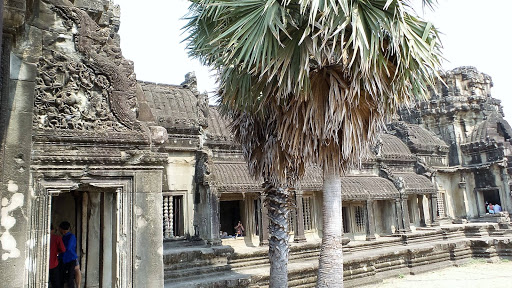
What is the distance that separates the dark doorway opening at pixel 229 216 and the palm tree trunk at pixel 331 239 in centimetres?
1295

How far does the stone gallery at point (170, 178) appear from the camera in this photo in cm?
453

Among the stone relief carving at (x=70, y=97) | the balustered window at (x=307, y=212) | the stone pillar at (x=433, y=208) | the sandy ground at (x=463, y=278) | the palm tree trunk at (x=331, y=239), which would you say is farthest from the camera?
the stone pillar at (x=433, y=208)

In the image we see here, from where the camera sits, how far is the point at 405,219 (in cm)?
1828

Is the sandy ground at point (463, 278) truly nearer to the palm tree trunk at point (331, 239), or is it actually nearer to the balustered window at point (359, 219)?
the balustered window at point (359, 219)

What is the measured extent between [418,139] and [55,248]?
21.0m

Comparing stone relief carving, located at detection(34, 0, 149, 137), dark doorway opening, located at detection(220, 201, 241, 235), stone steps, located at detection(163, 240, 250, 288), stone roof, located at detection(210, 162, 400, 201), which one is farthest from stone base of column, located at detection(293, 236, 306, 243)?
stone relief carving, located at detection(34, 0, 149, 137)

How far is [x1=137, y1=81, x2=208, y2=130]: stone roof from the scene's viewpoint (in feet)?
41.0

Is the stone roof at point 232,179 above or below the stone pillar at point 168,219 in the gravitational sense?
above

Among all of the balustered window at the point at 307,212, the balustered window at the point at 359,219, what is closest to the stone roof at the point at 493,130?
the balustered window at the point at 359,219

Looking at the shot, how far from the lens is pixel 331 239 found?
6.86 m

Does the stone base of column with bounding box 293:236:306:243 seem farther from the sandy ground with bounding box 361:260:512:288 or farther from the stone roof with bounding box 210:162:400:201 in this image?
the sandy ground with bounding box 361:260:512:288

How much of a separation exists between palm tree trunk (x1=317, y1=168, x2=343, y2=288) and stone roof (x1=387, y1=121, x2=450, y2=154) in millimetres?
16184

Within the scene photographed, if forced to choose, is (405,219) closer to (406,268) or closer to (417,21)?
(406,268)

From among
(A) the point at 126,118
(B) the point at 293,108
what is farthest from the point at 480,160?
(A) the point at 126,118
